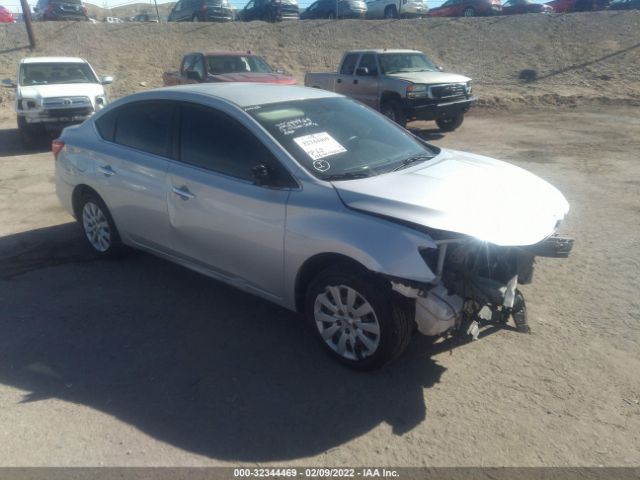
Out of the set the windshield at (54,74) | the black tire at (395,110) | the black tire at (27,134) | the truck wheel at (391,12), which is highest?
the truck wheel at (391,12)

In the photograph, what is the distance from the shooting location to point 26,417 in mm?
3172

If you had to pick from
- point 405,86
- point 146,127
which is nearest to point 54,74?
point 405,86

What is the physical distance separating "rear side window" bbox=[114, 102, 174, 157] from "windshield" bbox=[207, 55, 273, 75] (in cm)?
810

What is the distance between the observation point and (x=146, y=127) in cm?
470

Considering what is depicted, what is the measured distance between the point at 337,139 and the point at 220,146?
902 mm

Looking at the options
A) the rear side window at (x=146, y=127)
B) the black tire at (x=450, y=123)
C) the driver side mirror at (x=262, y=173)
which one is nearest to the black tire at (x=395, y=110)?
the black tire at (x=450, y=123)

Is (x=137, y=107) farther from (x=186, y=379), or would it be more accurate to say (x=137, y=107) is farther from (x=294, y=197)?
(x=186, y=379)

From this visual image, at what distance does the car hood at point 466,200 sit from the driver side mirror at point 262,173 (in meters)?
0.48

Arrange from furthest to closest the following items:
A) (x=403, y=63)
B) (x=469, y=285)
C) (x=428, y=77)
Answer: (x=403, y=63) → (x=428, y=77) → (x=469, y=285)

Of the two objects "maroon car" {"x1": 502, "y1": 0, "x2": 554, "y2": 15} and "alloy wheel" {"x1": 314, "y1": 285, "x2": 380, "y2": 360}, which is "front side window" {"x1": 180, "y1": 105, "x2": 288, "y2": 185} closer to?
"alloy wheel" {"x1": 314, "y1": 285, "x2": 380, "y2": 360}

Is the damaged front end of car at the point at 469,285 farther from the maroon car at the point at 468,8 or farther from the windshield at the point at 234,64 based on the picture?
the maroon car at the point at 468,8

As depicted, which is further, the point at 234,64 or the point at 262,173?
the point at 234,64

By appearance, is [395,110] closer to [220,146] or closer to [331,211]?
[220,146]

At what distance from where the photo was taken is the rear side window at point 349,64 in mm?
12812
